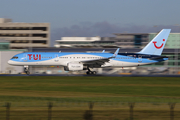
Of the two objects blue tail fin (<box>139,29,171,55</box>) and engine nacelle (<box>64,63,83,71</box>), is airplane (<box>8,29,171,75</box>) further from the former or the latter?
blue tail fin (<box>139,29,171,55</box>)

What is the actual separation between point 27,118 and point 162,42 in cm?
4713

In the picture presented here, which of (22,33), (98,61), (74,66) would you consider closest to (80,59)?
(74,66)

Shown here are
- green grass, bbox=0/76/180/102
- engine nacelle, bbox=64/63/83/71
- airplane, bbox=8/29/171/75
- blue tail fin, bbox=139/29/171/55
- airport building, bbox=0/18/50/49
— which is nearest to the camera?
green grass, bbox=0/76/180/102

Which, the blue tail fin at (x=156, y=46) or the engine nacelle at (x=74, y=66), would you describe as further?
the blue tail fin at (x=156, y=46)

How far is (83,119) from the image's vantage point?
1552 cm

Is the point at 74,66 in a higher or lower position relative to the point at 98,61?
lower

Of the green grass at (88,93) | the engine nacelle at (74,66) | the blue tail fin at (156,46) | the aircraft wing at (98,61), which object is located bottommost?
the green grass at (88,93)

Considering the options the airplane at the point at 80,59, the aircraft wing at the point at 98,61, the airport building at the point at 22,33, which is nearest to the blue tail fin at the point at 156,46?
the airplane at the point at 80,59

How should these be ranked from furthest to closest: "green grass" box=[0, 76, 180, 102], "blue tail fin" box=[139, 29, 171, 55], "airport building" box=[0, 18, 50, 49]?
1. "airport building" box=[0, 18, 50, 49]
2. "blue tail fin" box=[139, 29, 171, 55]
3. "green grass" box=[0, 76, 180, 102]

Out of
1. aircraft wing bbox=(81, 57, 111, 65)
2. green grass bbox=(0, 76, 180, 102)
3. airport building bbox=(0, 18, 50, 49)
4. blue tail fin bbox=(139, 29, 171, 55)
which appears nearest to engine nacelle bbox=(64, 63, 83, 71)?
aircraft wing bbox=(81, 57, 111, 65)

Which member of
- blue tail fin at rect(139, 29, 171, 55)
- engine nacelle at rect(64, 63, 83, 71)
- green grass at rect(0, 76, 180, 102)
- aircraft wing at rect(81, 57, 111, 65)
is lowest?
green grass at rect(0, 76, 180, 102)

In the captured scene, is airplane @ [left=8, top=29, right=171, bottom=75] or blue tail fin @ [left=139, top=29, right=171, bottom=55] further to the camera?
blue tail fin @ [left=139, top=29, right=171, bottom=55]

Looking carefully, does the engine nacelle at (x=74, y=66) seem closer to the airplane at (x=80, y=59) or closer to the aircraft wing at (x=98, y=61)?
the airplane at (x=80, y=59)

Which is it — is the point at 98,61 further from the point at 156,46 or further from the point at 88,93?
the point at 88,93
